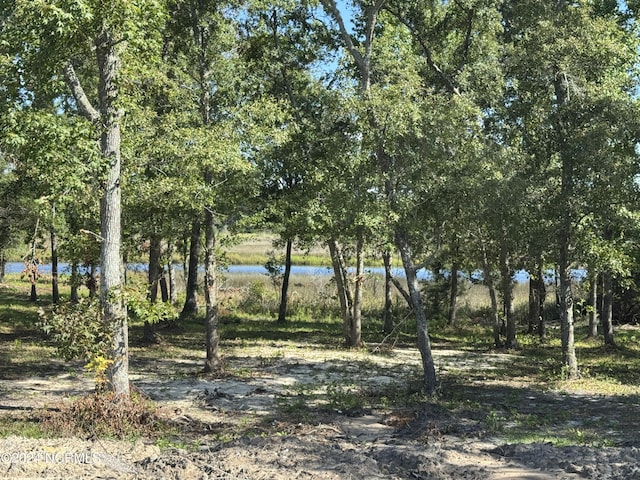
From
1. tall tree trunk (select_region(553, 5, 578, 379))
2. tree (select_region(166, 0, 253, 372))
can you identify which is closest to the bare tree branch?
tree (select_region(166, 0, 253, 372))

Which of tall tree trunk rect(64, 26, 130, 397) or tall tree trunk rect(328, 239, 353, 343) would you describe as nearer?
tall tree trunk rect(64, 26, 130, 397)

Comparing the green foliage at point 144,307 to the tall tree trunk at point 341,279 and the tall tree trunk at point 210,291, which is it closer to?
the tall tree trunk at point 210,291

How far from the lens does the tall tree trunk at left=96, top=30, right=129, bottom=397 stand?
9.37 metres

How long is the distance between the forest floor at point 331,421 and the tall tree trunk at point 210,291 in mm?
472

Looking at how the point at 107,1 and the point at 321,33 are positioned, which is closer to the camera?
the point at 107,1

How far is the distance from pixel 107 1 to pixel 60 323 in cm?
442

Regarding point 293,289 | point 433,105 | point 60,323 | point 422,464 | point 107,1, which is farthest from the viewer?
point 293,289

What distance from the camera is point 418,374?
15.3 metres

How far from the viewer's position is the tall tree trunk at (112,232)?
30.7ft

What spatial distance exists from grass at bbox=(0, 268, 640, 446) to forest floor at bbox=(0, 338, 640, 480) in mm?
61

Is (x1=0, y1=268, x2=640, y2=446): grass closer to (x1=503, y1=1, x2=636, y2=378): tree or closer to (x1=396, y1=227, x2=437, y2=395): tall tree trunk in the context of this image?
(x1=396, y1=227, x2=437, y2=395): tall tree trunk

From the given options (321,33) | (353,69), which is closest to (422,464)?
(353,69)

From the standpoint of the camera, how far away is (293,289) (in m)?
33.6

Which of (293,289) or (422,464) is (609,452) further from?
(293,289)
